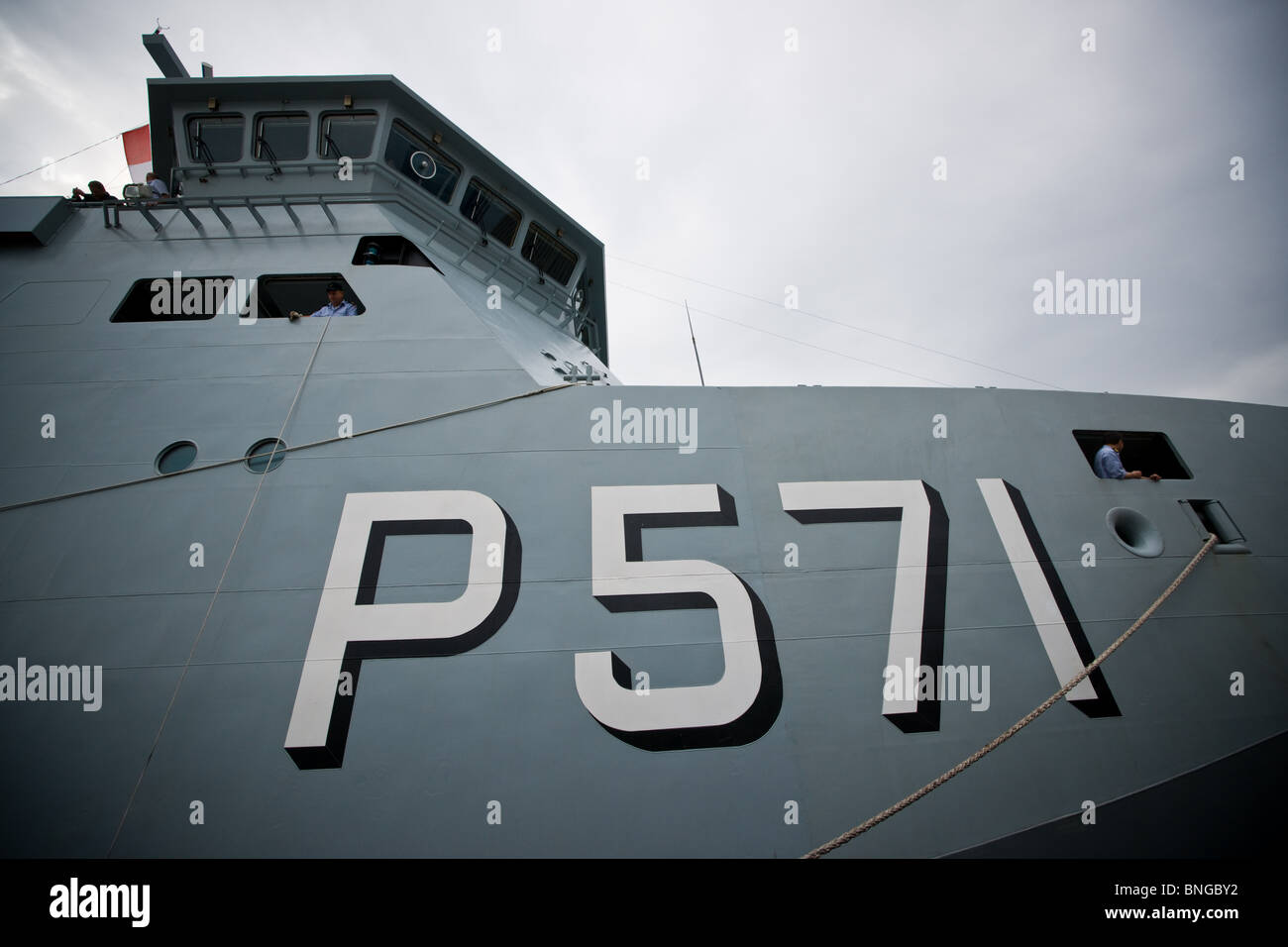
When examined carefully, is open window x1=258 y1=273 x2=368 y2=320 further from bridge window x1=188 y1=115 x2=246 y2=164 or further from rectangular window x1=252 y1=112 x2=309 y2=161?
bridge window x1=188 y1=115 x2=246 y2=164

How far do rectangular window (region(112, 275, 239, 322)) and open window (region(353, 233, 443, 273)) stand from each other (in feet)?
3.60

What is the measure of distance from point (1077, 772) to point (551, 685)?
3.07 m

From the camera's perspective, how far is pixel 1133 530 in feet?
12.4

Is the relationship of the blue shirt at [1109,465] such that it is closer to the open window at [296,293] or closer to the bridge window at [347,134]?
the open window at [296,293]

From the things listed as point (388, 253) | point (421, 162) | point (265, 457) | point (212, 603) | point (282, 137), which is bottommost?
point (212, 603)

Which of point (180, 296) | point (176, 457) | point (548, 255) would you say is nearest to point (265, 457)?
point (176, 457)

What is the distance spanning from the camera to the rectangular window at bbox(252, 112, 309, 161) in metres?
5.85

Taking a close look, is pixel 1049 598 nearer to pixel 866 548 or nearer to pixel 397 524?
pixel 866 548

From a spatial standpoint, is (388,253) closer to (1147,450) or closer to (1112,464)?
(1112,464)

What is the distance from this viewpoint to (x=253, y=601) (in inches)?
130

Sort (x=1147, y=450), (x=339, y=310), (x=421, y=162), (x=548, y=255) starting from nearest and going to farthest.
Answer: (x=1147, y=450) < (x=339, y=310) < (x=421, y=162) < (x=548, y=255)

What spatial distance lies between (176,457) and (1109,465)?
6.79 meters

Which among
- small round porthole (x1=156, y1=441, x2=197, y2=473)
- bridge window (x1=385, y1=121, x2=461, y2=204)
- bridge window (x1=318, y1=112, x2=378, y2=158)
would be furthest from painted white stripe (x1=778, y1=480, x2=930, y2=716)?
bridge window (x1=318, y1=112, x2=378, y2=158)
